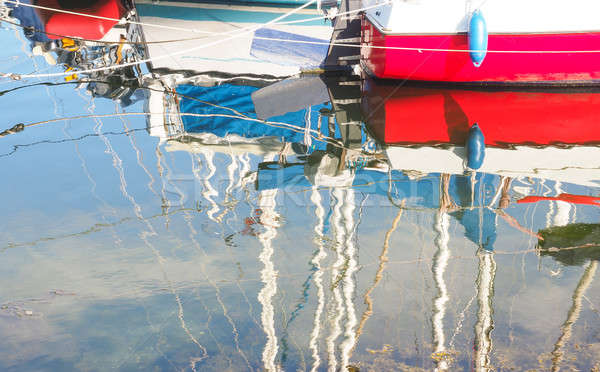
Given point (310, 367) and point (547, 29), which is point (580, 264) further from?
point (547, 29)

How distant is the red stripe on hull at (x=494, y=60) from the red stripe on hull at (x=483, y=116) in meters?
0.23

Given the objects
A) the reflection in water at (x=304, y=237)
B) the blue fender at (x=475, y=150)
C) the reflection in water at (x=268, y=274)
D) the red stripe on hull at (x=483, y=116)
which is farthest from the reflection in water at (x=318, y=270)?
the red stripe on hull at (x=483, y=116)

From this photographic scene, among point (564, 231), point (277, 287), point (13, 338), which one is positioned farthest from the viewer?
point (564, 231)

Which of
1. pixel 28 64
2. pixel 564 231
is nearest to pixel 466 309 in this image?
pixel 564 231

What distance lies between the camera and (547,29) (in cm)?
748

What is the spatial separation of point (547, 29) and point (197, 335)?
6.53m

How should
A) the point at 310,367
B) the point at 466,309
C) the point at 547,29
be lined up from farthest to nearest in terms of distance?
the point at 547,29, the point at 466,309, the point at 310,367

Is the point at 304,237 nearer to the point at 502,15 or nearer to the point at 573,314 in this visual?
the point at 573,314

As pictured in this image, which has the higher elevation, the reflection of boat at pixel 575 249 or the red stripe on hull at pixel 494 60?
the red stripe on hull at pixel 494 60

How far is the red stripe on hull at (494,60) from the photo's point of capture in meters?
7.64

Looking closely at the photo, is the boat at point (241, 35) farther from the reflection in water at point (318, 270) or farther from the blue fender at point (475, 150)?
the reflection in water at point (318, 270)

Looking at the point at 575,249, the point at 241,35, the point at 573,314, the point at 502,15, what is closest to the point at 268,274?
the point at 573,314

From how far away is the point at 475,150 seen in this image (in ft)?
18.9

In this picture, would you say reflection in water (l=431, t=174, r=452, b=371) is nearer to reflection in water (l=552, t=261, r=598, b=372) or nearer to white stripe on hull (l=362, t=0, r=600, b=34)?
reflection in water (l=552, t=261, r=598, b=372)
